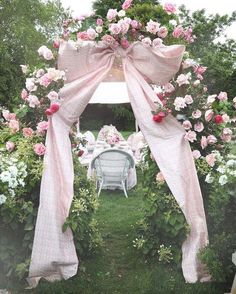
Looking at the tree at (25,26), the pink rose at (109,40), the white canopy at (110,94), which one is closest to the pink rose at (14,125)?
the pink rose at (109,40)

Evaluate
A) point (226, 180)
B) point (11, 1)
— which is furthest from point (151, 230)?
point (11, 1)

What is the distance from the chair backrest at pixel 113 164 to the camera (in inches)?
319

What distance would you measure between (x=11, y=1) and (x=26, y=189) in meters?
27.0

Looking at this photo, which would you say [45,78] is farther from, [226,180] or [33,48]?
[33,48]

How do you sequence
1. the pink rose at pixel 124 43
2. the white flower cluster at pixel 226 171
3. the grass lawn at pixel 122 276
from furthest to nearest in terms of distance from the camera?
1. the pink rose at pixel 124 43
2. the grass lawn at pixel 122 276
3. the white flower cluster at pixel 226 171

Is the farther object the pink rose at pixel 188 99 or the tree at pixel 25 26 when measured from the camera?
the tree at pixel 25 26

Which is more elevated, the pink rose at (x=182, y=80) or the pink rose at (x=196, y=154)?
the pink rose at (x=182, y=80)

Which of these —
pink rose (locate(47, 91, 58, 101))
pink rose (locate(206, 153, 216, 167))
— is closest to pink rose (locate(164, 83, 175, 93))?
pink rose (locate(206, 153, 216, 167))

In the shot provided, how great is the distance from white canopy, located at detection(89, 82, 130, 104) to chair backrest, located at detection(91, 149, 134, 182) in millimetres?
1975

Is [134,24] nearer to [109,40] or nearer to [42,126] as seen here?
[109,40]

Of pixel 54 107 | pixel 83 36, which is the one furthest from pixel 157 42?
pixel 54 107

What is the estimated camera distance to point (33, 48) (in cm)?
2894

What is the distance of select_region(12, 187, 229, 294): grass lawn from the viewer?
4.75 meters

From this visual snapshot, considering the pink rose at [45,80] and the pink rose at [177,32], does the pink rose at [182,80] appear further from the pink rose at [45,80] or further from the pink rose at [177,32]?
the pink rose at [45,80]
